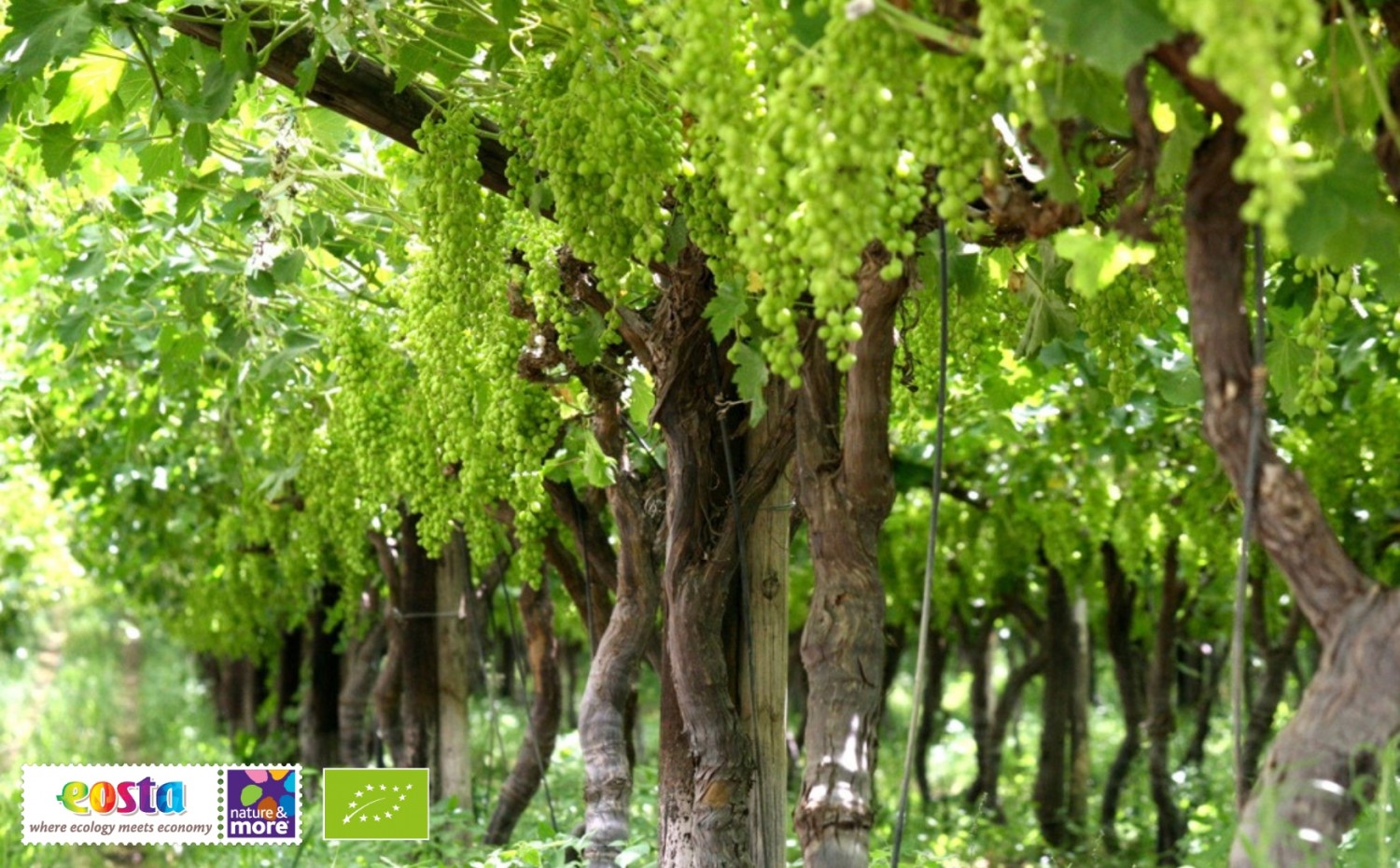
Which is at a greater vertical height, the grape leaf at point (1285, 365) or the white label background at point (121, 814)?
the grape leaf at point (1285, 365)

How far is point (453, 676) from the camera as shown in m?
6.65

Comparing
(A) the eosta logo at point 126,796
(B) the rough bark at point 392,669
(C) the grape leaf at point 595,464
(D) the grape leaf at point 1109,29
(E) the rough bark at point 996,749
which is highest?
(D) the grape leaf at point 1109,29

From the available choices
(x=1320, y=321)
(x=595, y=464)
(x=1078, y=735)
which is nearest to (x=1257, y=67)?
(x=1320, y=321)

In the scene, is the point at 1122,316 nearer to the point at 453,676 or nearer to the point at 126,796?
the point at 126,796

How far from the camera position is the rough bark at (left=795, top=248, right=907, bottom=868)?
251cm

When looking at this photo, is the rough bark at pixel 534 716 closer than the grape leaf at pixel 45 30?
No

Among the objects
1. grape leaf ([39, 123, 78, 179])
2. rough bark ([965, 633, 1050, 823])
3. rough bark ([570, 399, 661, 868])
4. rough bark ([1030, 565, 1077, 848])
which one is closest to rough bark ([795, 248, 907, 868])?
rough bark ([570, 399, 661, 868])

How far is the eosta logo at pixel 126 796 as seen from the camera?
4.88 meters

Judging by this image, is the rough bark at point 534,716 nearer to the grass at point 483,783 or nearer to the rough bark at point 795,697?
the grass at point 483,783

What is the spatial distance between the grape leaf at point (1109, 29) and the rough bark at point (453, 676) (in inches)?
203

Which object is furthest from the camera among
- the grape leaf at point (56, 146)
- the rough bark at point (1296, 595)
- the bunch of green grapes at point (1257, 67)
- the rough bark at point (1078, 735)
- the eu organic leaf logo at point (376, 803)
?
the rough bark at point (1078, 735)

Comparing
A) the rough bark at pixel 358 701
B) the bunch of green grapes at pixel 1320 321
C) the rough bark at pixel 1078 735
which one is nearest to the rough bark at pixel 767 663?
the bunch of green grapes at pixel 1320 321

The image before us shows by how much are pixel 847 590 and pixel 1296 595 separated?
959mm

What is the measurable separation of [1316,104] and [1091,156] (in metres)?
0.28
